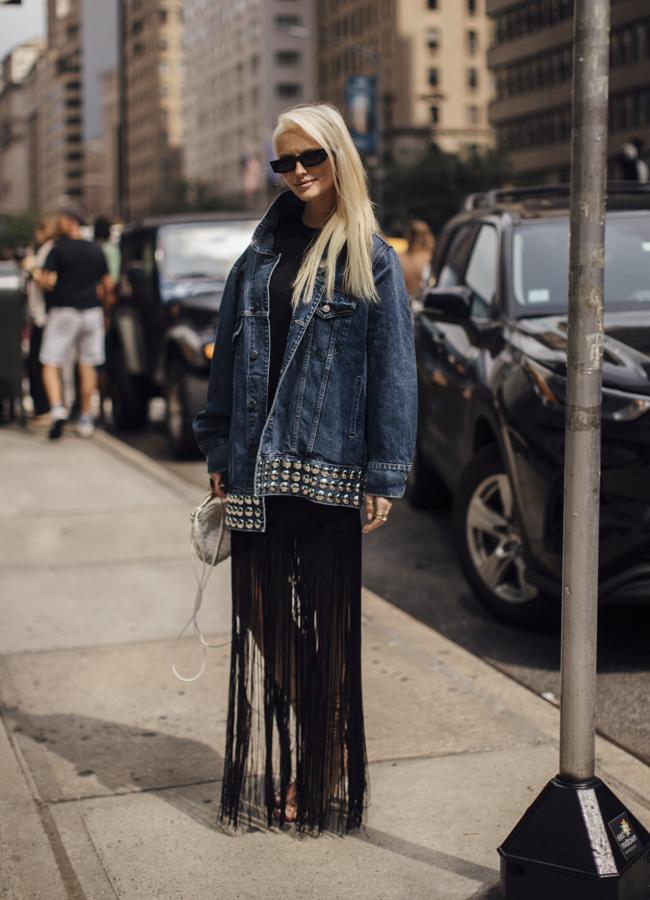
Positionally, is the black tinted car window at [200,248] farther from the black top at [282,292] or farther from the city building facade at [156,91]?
the city building facade at [156,91]

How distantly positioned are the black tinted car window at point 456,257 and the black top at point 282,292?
358 centimetres

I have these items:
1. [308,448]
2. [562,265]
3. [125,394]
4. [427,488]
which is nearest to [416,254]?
[125,394]

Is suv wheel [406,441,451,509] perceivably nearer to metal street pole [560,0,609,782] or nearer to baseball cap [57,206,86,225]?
baseball cap [57,206,86,225]

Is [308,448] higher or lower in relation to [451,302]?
lower

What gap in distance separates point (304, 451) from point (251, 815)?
1.02 metres

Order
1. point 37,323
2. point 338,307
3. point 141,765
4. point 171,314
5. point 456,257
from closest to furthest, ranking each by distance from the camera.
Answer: point 338,307 < point 141,765 < point 456,257 < point 171,314 < point 37,323

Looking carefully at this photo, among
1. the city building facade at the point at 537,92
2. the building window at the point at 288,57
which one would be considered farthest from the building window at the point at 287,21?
Result: the city building facade at the point at 537,92

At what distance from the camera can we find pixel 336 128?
11.0 ft

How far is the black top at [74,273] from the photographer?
11844mm

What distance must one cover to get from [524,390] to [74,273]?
715cm

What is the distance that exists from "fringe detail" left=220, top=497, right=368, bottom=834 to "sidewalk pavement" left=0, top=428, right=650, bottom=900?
112 millimetres

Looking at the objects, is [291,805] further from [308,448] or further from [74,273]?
[74,273]

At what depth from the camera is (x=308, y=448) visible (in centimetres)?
339

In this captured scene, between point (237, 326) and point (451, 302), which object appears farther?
point (451, 302)
